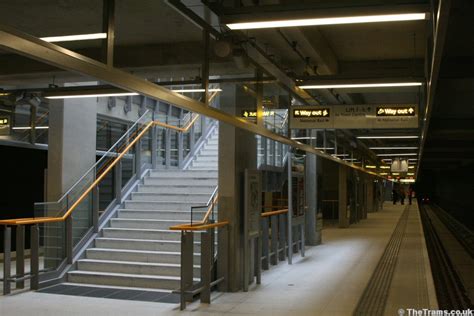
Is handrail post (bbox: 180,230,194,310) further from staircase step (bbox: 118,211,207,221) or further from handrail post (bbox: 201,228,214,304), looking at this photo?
staircase step (bbox: 118,211,207,221)

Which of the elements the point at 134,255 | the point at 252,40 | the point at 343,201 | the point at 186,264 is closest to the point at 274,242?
the point at 134,255

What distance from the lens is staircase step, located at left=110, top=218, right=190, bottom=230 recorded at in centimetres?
991

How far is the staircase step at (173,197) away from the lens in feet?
35.1

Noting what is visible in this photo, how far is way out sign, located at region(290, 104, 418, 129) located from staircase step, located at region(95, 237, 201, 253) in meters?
2.93

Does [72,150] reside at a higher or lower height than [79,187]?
higher

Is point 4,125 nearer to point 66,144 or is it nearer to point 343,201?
point 66,144

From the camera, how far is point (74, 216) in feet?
30.6

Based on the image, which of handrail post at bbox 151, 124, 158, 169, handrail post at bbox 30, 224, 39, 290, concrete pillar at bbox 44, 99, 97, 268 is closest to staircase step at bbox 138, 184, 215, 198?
handrail post at bbox 151, 124, 158, 169

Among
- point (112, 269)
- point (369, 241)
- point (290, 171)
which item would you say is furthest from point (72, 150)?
point (369, 241)

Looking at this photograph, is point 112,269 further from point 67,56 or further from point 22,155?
point 67,56

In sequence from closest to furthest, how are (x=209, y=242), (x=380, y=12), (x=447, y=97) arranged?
(x=380, y=12)
(x=209, y=242)
(x=447, y=97)

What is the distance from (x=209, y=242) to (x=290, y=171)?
3.62 meters

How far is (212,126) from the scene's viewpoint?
Result: 52.6ft

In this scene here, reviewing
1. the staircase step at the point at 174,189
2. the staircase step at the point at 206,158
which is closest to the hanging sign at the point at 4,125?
the staircase step at the point at 174,189
